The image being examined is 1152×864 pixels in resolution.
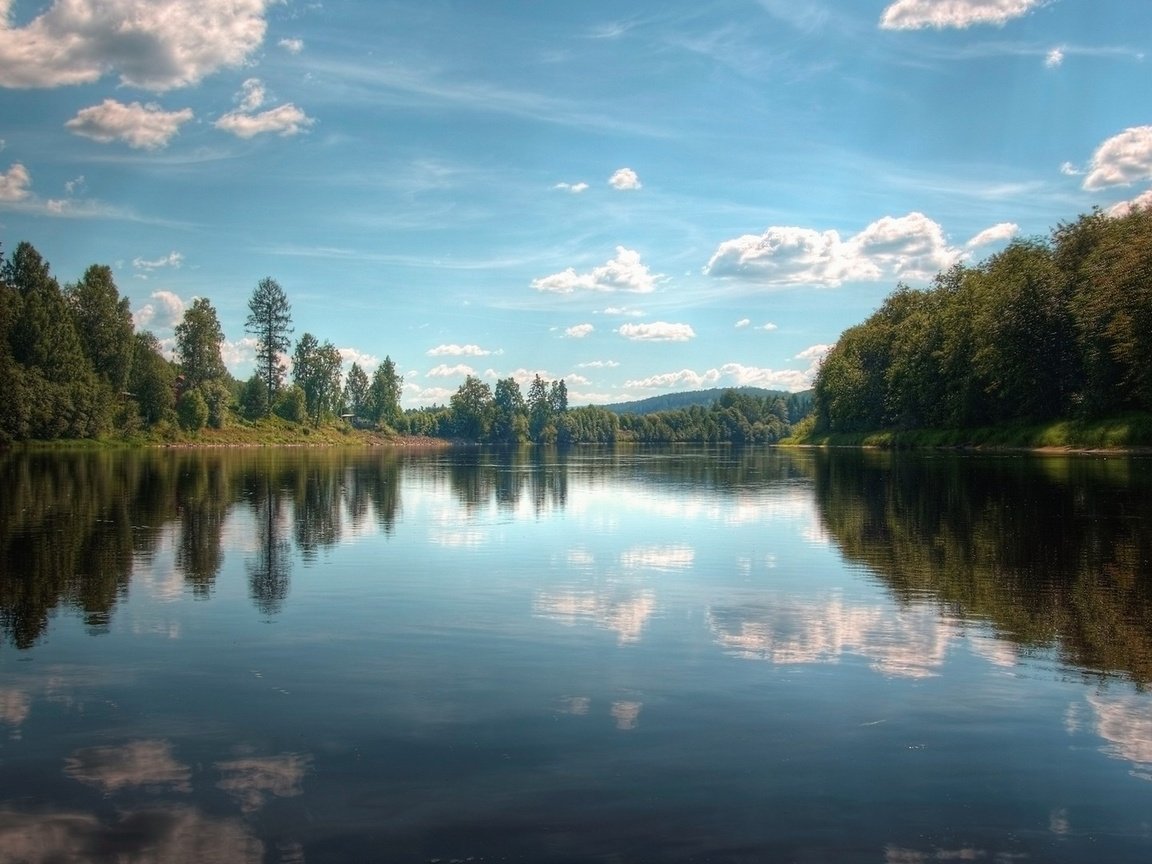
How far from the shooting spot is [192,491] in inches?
1624

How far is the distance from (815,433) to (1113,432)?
97.5 meters

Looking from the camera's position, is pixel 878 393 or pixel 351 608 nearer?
pixel 351 608

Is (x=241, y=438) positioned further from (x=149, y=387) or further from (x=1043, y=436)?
(x=1043, y=436)

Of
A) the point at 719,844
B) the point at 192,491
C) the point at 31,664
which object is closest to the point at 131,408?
the point at 192,491

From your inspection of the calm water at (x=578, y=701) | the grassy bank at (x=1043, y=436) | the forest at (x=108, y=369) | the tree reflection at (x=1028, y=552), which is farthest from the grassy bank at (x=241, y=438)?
the grassy bank at (x=1043, y=436)

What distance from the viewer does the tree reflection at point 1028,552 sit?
1288 cm

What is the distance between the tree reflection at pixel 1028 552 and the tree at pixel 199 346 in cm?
13879

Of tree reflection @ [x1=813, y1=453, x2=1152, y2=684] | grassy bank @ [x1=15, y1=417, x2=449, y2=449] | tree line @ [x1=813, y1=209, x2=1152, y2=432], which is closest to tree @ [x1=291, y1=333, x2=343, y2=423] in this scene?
grassy bank @ [x1=15, y1=417, x2=449, y2=449]

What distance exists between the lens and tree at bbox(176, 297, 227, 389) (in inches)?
6137

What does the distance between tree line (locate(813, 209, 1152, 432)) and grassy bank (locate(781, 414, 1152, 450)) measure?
1501mm

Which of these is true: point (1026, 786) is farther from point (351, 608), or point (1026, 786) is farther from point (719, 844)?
point (351, 608)

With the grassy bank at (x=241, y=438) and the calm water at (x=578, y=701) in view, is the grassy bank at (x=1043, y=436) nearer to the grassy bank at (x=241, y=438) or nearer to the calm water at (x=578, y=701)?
the calm water at (x=578, y=701)

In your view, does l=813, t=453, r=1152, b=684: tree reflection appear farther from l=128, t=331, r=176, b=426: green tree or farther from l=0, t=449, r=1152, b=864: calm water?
l=128, t=331, r=176, b=426: green tree

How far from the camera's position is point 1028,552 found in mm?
20188
